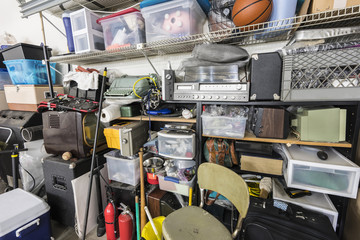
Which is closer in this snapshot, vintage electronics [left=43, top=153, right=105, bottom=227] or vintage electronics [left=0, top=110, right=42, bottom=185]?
vintage electronics [left=43, top=153, right=105, bottom=227]

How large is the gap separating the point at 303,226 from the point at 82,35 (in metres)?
2.25

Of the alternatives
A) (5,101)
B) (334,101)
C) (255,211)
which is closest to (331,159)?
(334,101)

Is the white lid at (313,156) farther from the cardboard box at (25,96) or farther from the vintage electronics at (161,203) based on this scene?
the cardboard box at (25,96)

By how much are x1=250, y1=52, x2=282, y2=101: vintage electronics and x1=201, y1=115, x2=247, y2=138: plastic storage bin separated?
0.67 feet

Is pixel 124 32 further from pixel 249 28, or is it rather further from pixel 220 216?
pixel 220 216

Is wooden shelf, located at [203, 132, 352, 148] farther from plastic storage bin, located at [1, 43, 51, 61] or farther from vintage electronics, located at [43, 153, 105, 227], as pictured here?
plastic storage bin, located at [1, 43, 51, 61]

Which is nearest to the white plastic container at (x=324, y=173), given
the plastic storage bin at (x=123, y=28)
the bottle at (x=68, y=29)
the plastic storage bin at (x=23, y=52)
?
the plastic storage bin at (x=123, y=28)

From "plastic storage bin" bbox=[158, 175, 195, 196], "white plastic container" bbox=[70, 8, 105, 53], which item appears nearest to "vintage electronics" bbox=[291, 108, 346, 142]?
"plastic storage bin" bbox=[158, 175, 195, 196]

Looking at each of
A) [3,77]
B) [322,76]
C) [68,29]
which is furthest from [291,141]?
[3,77]

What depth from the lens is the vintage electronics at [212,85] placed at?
1.06m

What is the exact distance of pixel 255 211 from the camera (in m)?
0.96

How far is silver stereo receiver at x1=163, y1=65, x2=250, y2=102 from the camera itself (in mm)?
1058

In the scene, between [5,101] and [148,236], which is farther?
[5,101]

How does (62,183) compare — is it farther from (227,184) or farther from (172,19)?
(172,19)
